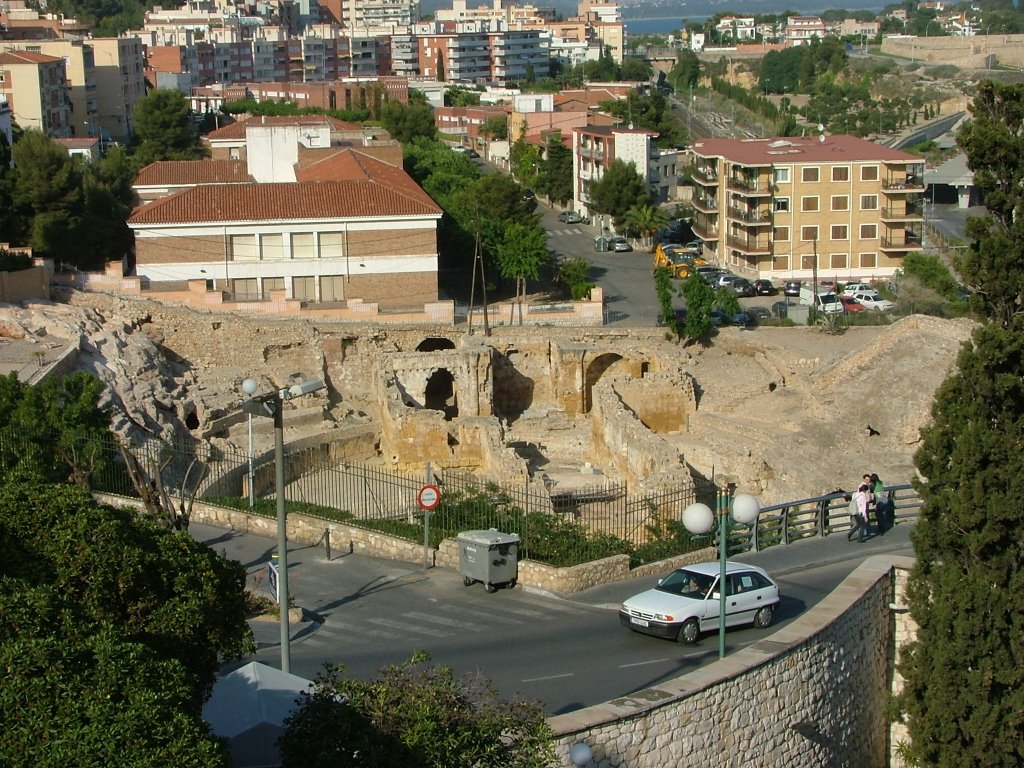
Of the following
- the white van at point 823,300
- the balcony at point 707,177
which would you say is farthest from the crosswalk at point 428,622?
the balcony at point 707,177

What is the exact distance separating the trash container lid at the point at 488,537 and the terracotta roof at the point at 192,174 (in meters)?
38.4

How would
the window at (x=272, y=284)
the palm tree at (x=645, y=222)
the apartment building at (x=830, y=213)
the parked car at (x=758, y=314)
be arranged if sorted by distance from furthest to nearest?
the palm tree at (x=645, y=222), the apartment building at (x=830, y=213), the parked car at (x=758, y=314), the window at (x=272, y=284)

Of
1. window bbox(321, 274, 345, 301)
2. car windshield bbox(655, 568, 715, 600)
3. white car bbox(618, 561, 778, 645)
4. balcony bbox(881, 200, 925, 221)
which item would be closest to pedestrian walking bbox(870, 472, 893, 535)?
white car bbox(618, 561, 778, 645)

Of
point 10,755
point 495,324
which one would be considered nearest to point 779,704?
point 10,755

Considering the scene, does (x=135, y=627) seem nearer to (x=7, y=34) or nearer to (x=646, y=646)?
(x=646, y=646)

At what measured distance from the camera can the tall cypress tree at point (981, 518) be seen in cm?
1734

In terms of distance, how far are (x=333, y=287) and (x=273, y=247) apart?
7.22 ft

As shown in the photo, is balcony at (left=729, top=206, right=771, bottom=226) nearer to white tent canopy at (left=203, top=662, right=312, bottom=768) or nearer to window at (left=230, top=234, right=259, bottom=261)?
window at (left=230, top=234, right=259, bottom=261)

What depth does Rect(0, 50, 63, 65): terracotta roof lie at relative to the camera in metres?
81.0

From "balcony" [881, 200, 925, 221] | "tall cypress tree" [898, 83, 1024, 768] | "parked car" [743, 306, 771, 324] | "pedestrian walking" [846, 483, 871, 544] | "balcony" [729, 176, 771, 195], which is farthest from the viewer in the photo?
"balcony" [729, 176, 771, 195]

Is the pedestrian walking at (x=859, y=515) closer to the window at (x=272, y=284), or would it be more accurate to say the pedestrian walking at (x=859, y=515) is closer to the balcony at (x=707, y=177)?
the window at (x=272, y=284)

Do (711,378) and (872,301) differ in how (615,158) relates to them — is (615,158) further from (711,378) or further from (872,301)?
(711,378)

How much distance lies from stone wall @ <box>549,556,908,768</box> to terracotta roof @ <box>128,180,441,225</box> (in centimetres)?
2950

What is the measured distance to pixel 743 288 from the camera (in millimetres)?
53375
